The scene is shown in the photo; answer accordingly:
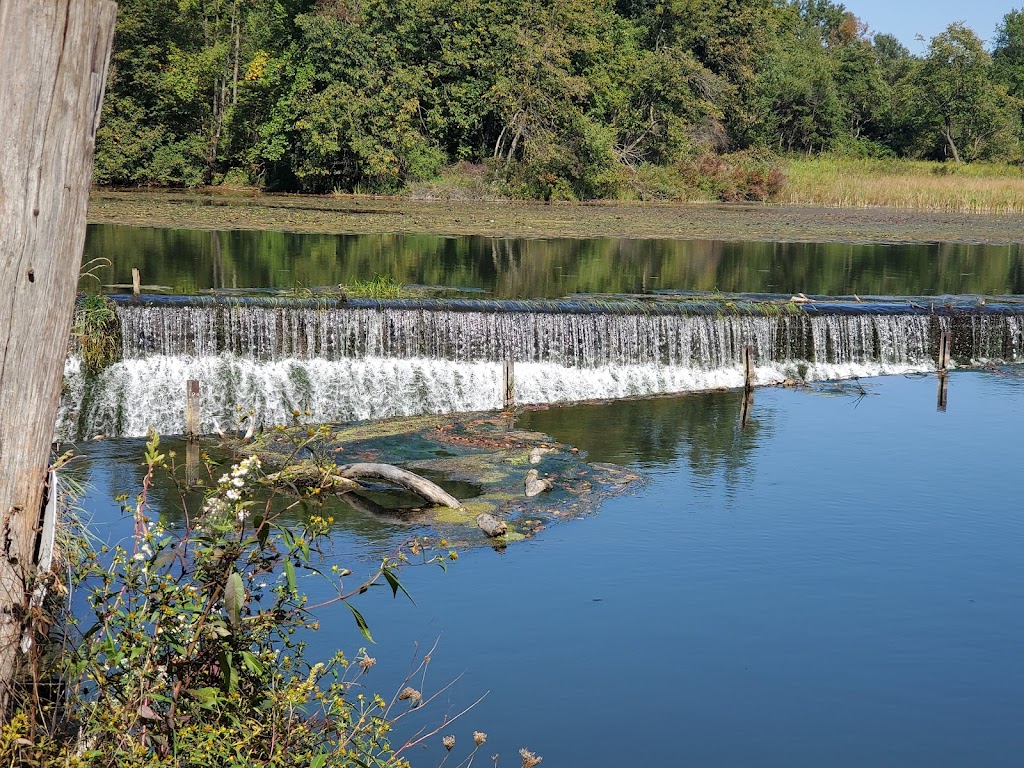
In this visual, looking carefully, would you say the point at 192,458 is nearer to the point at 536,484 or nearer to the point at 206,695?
the point at 536,484

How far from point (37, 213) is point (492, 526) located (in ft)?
25.3

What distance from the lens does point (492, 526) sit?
33.3 ft

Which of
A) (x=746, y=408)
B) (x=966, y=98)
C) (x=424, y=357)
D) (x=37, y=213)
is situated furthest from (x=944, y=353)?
(x=966, y=98)

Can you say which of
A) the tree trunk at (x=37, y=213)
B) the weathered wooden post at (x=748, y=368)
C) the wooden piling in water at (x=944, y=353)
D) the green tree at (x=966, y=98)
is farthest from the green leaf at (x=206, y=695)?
the green tree at (x=966, y=98)

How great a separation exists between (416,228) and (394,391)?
12886 millimetres

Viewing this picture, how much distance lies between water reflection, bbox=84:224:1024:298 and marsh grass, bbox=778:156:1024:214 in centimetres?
882

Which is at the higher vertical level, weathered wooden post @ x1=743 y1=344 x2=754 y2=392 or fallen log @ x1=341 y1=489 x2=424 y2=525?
weathered wooden post @ x1=743 y1=344 x2=754 y2=392

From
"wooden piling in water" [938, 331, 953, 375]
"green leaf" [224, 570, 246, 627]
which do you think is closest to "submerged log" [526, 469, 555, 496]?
"green leaf" [224, 570, 246, 627]


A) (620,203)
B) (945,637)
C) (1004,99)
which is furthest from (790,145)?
(945,637)

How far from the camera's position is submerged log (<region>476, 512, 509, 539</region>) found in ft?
33.3

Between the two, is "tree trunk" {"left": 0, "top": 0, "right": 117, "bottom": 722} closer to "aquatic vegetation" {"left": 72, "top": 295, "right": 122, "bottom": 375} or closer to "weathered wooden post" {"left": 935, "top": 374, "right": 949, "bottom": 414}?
"aquatic vegetation" {"left": 72, "top": 295, "right": 122, "bottom": 375}

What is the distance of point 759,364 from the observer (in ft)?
58.6

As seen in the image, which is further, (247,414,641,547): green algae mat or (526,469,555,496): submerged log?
(526,469,555,496): submerged log

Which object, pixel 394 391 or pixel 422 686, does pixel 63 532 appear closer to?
pixel 422 686
